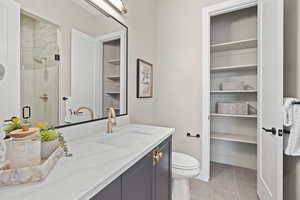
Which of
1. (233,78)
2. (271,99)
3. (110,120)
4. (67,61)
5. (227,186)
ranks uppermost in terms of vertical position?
(233,78)

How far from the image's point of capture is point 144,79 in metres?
2.06

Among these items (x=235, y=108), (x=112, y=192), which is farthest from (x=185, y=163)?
(x=235, y=108)

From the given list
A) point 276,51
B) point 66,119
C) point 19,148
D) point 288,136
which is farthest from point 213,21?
point 19,148

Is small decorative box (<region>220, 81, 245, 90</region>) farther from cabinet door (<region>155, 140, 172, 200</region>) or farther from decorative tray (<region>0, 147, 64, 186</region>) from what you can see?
decorative tray (<region>0, 147, 64, 186</region>)

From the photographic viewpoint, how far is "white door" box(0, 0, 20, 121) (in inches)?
27.6

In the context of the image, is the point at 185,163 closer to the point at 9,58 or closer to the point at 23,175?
the point at 23,175

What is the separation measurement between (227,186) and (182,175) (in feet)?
2.88

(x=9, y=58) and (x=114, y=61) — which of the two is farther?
(x=114, y=61)

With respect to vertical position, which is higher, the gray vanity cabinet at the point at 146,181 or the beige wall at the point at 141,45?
the beige wall at the point at 141,45

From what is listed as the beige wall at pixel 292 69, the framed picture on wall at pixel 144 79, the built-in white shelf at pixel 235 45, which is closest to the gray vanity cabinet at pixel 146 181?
the framed picture on wall at pixel 144 79

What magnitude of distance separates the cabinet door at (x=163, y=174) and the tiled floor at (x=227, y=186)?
0.65 m

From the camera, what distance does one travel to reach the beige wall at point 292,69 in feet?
4.26

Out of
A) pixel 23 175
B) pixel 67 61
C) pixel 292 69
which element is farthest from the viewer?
pixel 292 69

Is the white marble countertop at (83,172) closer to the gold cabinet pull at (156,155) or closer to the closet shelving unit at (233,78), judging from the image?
the gold cabinet pull at (156,155)
